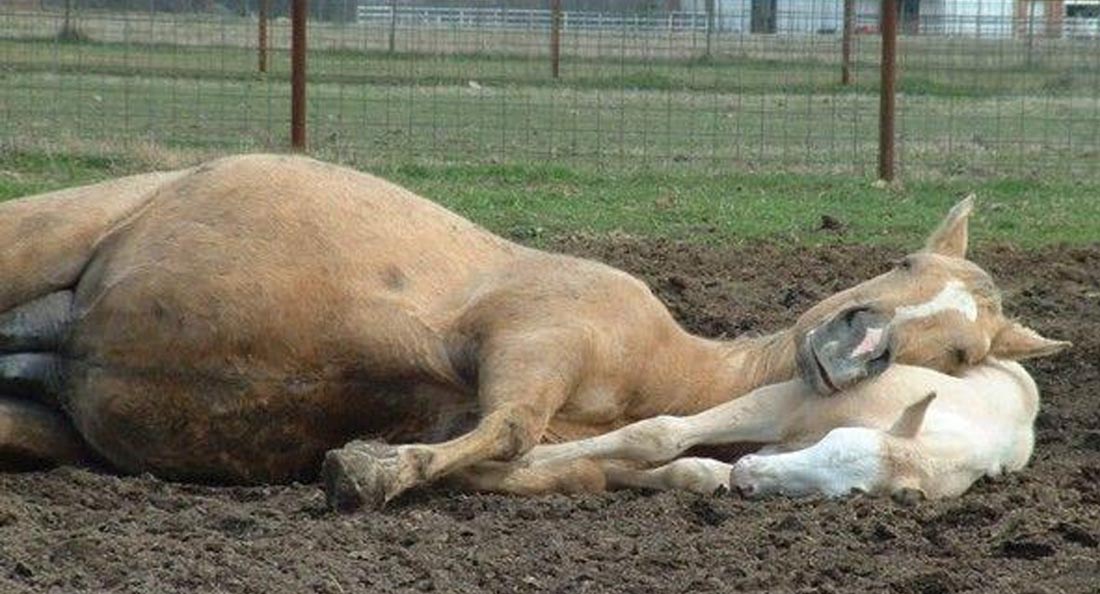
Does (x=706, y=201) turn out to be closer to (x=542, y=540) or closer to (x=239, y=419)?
(x=239, y=419)

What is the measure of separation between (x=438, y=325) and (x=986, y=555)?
1632mm

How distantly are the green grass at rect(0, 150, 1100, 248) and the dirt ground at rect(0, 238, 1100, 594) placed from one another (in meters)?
6.58

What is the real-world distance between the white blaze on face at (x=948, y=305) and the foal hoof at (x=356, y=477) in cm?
150

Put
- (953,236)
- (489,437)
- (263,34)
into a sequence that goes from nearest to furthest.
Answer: (489,437) → (953,236) → (263,34)

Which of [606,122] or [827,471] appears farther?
[606,122]

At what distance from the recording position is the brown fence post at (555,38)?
73.8 ft

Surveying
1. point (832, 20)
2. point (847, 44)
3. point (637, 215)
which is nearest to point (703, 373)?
point (637, 215)

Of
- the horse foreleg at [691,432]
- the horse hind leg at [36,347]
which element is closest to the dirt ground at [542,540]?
the horse foreleg at [691,432]

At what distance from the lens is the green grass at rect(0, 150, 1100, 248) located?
12766mm

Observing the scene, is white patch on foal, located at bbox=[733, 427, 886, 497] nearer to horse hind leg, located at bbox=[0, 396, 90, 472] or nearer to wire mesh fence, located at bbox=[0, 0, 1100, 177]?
horse hind leg, located at bbox=[0, 396, 90, 472]

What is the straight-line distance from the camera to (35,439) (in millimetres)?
5844

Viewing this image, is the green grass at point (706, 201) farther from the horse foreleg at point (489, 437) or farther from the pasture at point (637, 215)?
the horse foreleg at point (489, 437)

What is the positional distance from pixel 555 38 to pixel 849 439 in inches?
673

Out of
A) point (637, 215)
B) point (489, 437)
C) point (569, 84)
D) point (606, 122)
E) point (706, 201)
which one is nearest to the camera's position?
point (489, 437)
